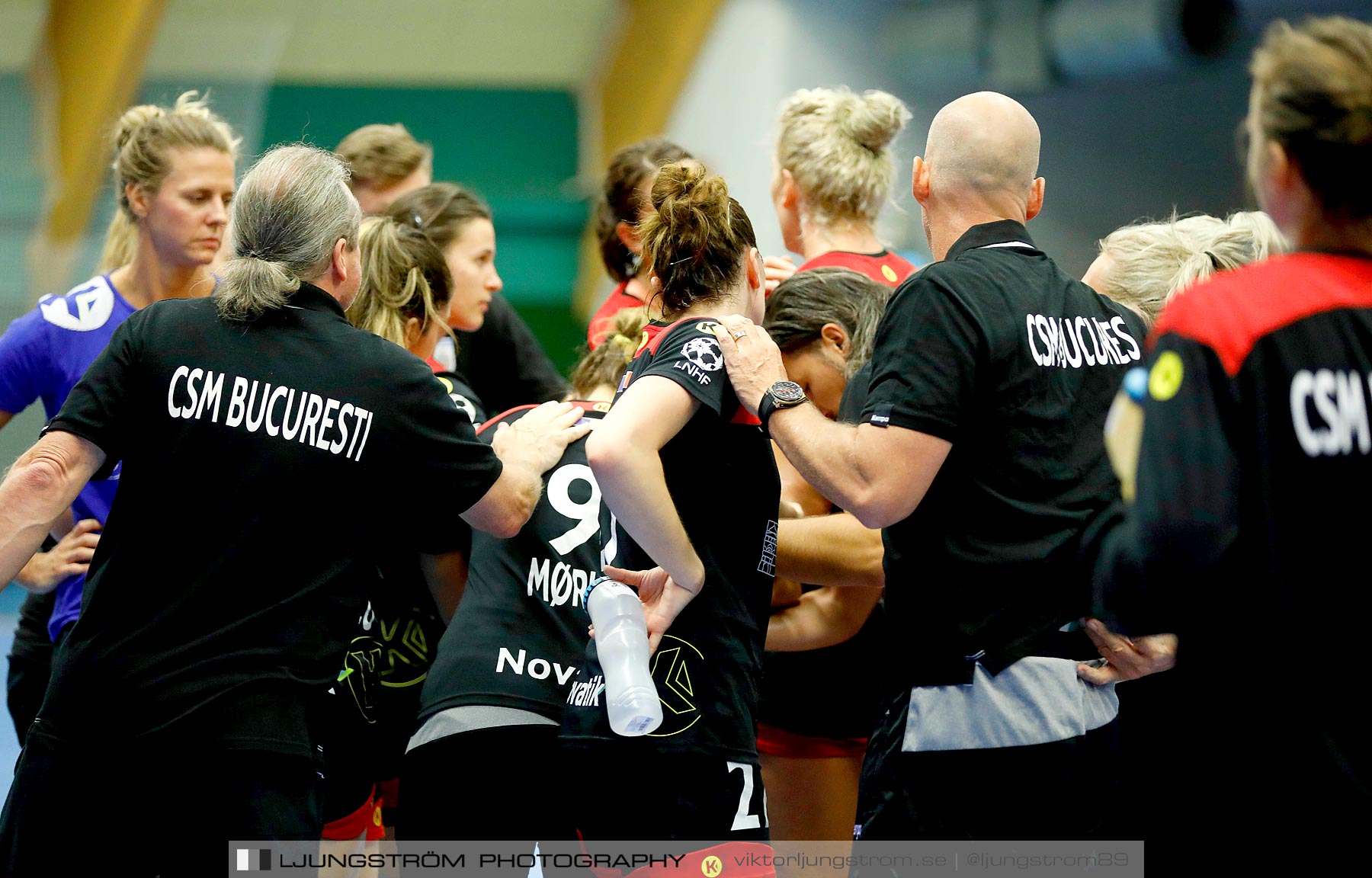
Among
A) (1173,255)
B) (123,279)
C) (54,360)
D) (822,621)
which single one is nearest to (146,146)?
(123,279)

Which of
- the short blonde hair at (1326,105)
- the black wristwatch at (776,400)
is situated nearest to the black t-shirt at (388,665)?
the black wristwatch at (776,400)

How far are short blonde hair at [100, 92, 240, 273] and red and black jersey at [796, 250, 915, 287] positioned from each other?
189cm

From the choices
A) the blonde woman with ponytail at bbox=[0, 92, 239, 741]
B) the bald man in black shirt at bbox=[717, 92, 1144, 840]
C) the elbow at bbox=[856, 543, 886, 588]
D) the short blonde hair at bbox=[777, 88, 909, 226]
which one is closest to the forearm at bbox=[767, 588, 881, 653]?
the elbow at bbox=[856, 543, 886, 588]

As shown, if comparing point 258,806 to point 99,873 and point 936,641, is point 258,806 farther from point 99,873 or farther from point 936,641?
point 936,641

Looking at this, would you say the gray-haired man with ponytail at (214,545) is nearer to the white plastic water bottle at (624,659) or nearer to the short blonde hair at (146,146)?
the white plastic water bottle at (624,659)

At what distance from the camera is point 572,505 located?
2.84m

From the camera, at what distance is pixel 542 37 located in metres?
12.3

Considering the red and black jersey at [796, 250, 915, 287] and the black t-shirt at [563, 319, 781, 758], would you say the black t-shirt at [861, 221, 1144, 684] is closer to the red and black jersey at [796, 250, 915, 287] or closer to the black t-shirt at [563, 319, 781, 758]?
the black t-shirt at [563, 319, 781, 758]

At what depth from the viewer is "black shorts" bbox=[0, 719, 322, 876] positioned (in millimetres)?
2295

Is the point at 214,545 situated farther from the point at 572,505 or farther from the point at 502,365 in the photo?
the point at 502,365

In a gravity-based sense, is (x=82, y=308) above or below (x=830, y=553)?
above

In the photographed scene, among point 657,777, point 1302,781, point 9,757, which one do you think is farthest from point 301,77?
point 1302,781

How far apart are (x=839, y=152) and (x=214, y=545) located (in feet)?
7.99

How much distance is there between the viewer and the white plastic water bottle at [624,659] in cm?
224
